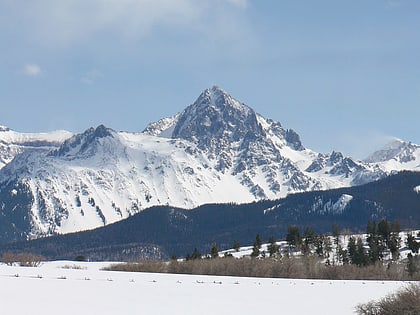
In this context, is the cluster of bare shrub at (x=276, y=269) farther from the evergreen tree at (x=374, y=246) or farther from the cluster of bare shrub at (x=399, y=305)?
the cluster of bare shrub at (x=399, y=305)

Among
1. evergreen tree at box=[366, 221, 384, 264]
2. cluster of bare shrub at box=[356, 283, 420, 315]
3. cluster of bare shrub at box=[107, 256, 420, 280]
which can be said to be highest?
evergreen tree at box=[366, 221, 384, 264]

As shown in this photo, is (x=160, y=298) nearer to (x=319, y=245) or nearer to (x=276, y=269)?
(x=276, y=269)

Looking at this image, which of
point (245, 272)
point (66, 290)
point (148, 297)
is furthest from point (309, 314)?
point (245, 272)

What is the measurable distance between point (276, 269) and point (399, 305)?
71.6m

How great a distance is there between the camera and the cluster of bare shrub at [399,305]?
3869cm

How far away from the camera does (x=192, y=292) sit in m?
50.8

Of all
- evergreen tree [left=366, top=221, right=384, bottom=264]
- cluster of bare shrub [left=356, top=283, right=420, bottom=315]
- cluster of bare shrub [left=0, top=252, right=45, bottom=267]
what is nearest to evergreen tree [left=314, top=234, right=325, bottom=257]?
evergreen tree [left=366, top=221, right=384, bottom=264]

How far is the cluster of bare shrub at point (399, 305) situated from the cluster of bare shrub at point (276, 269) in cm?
6752

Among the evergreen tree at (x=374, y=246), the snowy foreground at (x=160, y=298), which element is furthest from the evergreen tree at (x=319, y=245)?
the snowy foreground at (x=160, y=298)

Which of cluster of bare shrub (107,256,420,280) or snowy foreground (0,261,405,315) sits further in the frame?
cluster of bare shrub (107,256,420,280)

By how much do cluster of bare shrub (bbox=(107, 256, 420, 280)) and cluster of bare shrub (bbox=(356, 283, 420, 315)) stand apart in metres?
67.5

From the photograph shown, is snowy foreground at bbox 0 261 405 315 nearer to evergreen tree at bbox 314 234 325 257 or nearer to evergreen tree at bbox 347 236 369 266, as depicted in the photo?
evergreen tree at bbox 347 236 369 266

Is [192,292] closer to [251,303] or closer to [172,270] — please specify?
[251,303]

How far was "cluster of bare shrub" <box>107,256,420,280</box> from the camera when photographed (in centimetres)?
10950
